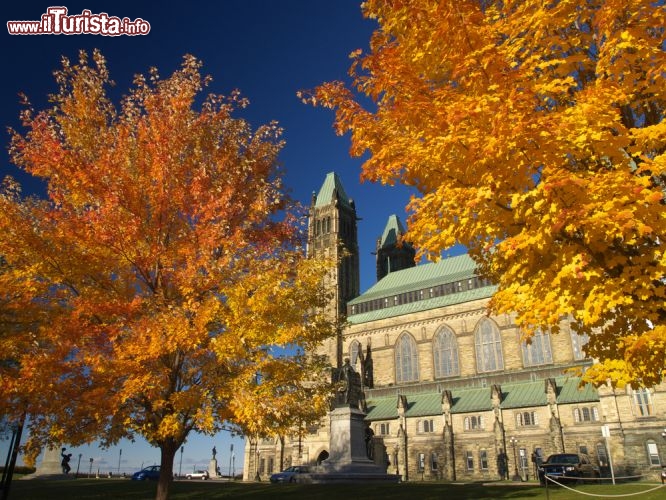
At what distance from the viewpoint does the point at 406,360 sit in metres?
57.7

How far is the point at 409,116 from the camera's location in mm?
7824

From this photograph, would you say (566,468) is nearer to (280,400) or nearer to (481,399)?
(481,399)

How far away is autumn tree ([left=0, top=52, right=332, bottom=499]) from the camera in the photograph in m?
10.4

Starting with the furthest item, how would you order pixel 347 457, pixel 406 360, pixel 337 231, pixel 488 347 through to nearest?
pixel 337 231, pixel 406 360, pixel 488 347, pixel 347 457

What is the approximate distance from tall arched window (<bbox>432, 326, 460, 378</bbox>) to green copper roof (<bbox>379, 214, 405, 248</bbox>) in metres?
30.3

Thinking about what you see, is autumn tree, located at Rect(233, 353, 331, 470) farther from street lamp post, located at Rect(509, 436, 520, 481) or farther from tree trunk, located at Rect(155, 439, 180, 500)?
street lamp post, located at Rect(509, 436, 520, 481)

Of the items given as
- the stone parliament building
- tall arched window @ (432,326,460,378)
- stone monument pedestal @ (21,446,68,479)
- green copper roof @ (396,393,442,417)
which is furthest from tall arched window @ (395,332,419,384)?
stone monument pedestal @ (21,446,68,479)

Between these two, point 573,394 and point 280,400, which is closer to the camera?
point 280,400

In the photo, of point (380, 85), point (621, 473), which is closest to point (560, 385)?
point (621, 473)

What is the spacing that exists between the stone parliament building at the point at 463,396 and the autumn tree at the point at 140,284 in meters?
23.7

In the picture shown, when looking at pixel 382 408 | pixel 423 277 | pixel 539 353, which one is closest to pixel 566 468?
pixel 539 353

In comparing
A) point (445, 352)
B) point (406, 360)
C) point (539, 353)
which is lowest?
point (539, 353)

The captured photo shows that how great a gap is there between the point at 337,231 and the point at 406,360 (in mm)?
24808

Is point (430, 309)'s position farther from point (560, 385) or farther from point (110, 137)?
point (110, 137)
